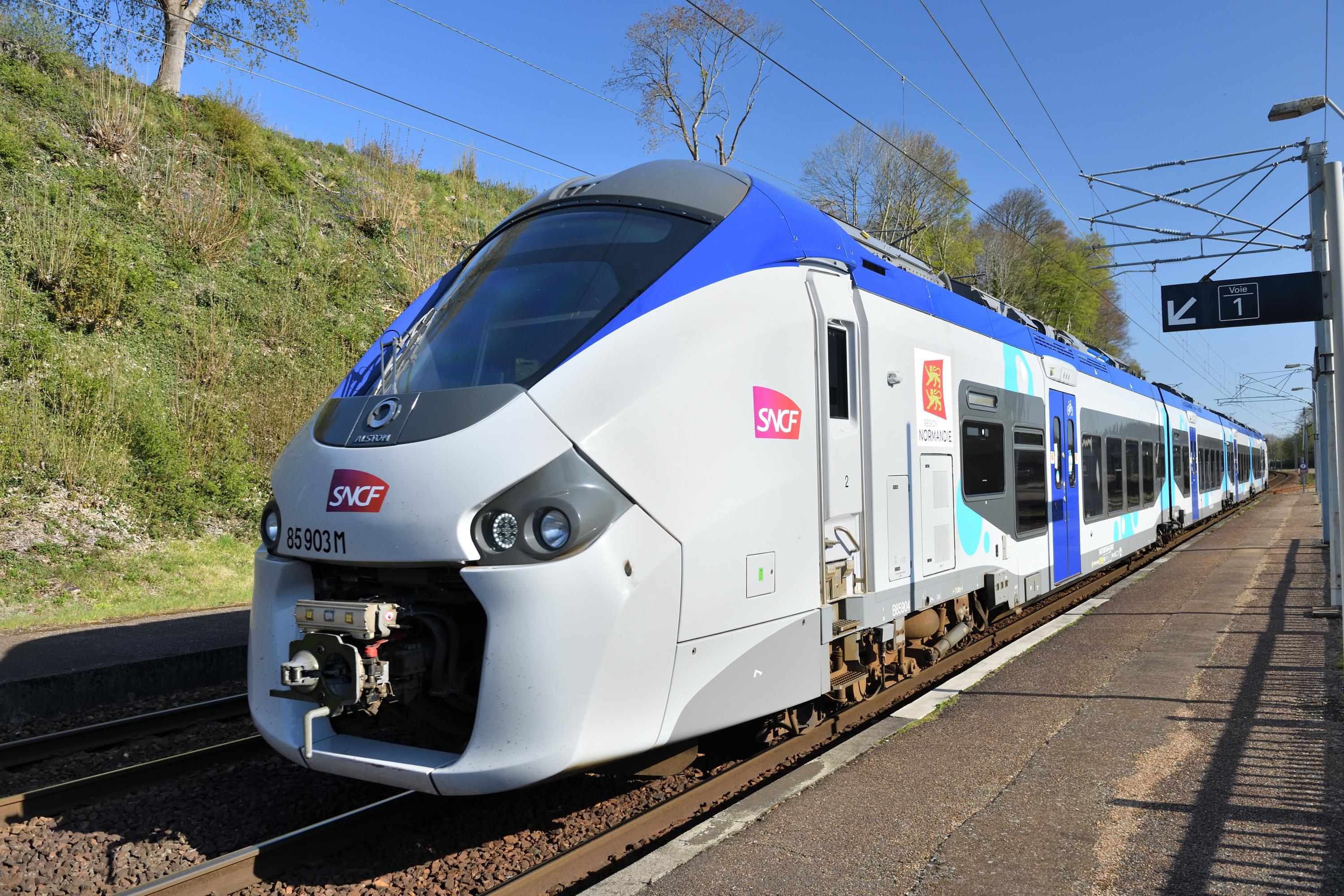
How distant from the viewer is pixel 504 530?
355 cm

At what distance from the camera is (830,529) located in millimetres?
4945

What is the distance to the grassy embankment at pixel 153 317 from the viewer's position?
11625 millimetres

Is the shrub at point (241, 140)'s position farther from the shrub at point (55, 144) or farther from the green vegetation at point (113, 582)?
the green vegetation at point (113, 582)

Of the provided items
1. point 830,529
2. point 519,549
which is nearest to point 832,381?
point 830,529

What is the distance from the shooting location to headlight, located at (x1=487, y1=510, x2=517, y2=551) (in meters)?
3.54

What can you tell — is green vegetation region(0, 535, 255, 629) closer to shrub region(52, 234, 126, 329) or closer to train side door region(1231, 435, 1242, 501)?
shrub region(52, 234, 126, 329)

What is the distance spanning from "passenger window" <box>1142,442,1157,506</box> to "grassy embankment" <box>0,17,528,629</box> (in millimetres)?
13101

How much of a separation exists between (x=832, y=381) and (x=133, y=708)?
6.26 meters

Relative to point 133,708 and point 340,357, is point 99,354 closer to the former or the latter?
point 340,357

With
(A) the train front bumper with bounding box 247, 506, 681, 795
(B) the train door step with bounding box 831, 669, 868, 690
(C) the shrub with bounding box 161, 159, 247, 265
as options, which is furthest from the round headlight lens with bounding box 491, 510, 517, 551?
(C) the shrub with bounding box 161, 159, 247, 265

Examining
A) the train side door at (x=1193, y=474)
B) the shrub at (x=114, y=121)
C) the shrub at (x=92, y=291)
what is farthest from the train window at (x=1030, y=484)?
the shrub at (x=114, y=121)

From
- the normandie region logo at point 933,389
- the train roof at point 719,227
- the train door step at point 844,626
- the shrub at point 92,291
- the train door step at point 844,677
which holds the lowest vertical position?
the train door step at point 844,677

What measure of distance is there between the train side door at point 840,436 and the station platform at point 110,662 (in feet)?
18.8

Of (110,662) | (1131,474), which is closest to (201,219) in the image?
(110,662)
